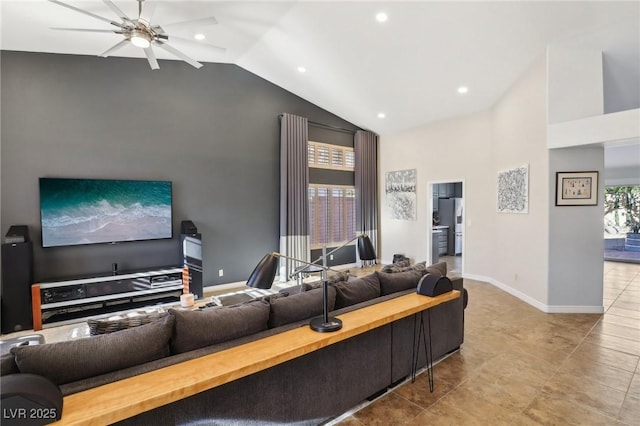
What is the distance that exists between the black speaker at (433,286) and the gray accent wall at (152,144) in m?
3.85

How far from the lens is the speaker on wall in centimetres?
475

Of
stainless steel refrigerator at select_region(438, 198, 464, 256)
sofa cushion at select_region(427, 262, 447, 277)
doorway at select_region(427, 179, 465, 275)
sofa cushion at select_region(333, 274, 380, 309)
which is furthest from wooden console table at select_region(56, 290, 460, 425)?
stainless steel refrigerator at select_region(438, 198, 464, 256)

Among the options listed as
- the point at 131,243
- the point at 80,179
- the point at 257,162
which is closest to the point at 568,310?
the point at 257,162

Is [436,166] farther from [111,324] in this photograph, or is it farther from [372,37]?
[111,324]

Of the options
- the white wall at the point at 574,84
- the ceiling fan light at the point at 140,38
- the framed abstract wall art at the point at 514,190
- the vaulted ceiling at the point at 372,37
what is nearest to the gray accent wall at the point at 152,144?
the vaulted ceiling at the point at 372,37

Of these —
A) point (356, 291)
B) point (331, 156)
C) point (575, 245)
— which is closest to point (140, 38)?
point (356, 291)

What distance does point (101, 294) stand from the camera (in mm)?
4105

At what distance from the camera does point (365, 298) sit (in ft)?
8.22

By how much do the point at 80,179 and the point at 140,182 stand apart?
2.33 ft

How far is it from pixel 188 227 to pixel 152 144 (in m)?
1.40

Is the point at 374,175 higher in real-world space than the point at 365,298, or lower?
higher

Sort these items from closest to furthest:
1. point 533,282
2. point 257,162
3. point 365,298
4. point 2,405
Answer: point 2,405 < point 365,298 < point 533,282 < point 257,162

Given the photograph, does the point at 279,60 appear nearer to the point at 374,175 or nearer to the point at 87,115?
the point at 87,115

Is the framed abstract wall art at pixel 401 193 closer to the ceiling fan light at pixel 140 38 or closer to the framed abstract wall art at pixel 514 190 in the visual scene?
the framed abstract wall art at pixel 514 190
